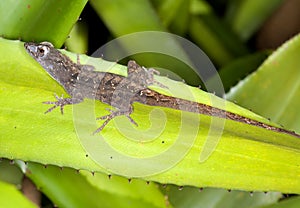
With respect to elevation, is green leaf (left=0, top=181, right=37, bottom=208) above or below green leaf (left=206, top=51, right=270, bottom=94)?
below

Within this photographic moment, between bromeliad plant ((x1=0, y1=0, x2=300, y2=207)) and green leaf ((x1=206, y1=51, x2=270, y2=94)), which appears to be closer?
bromeliad plant ((x1=0, y1=0, x2=300, y2=207))

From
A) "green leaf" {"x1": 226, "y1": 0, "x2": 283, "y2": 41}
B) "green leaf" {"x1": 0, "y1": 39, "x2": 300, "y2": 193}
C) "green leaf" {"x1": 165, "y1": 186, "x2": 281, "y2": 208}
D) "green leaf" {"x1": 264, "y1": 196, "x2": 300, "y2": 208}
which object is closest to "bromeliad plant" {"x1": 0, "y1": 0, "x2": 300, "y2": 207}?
"green leaf" {"x1": 0, "y1": 39, "x2": 300, "y2": 193}

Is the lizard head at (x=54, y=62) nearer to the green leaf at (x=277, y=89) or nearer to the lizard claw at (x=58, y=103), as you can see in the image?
the lizard claw at (x=58, y=103)

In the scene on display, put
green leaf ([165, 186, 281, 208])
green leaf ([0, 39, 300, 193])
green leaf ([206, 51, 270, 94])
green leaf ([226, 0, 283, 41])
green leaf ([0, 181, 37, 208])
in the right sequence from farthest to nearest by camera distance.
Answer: green leaf ([226, 0, 283, 41]) → green leaf ([206, 51, 270, 94]) → green leaf ([165, 186, 281, 208]) → green leaf ([0, 181, 37, 208]) → green leaf ([0, 39, 300, 193])

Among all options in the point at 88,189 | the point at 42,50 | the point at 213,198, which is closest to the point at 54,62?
the point at 42,50

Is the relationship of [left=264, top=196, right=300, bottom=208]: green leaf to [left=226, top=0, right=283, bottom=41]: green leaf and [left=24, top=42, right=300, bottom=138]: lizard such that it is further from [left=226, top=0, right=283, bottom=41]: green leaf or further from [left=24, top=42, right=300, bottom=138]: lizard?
[left=226, top=0, right=283, bottom=41]: green leaf

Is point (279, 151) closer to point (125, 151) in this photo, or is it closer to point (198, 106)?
point (198, 106)

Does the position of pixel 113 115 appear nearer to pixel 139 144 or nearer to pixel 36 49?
pixel 139 144
